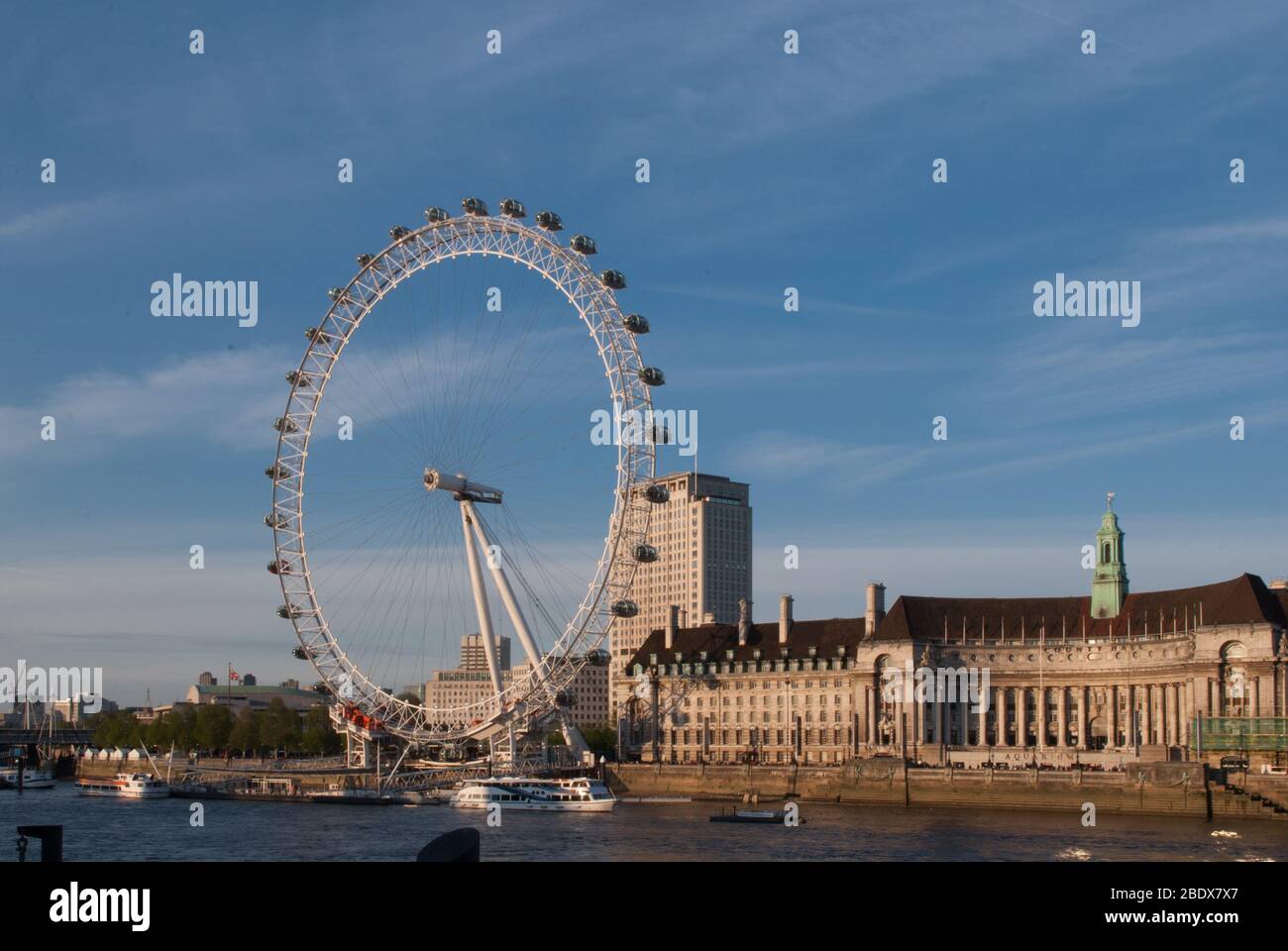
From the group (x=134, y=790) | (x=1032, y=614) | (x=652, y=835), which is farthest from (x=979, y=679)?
(x=134, y=790)

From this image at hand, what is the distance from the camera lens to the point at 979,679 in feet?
459

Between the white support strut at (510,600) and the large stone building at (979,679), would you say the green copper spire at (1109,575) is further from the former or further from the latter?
the white support strut at (510,600)

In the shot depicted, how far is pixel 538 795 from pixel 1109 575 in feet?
209

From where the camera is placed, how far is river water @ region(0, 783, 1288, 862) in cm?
6550

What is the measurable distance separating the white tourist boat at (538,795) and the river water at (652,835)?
2.33 m

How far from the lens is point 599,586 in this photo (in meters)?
99.0

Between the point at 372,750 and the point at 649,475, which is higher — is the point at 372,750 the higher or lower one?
the lower one

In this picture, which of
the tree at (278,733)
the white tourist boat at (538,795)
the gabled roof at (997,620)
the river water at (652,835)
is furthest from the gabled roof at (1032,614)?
the tree at (278,733)

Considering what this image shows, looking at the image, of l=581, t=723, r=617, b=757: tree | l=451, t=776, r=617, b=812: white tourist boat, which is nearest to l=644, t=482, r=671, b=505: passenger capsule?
l=451, t=776, r=617, b=812: white tourist boat

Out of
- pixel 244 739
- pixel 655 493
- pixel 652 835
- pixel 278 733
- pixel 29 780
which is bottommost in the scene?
pixel 29 780

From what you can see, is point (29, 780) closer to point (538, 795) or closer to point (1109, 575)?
point (538, 795)
